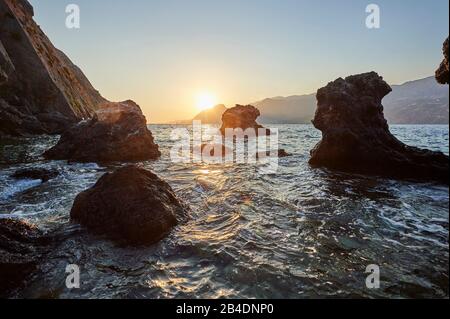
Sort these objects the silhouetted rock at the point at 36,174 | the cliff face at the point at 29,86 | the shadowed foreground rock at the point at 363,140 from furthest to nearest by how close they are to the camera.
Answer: the cliff face at the point at 29,86 → the shadowed foreground rock at the point at 363,140 → the silhouetted rock at the point at 36,174

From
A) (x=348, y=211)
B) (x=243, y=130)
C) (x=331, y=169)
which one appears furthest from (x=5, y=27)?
(x=348, y=211)

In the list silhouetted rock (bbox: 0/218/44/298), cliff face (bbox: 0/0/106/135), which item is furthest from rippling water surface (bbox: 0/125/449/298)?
cliff face (bbox: 0/0/106/135)

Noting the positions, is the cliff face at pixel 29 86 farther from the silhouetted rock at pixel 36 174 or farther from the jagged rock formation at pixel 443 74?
the jagged rock formation at pixel 443 74

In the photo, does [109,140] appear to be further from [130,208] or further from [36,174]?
[130,208]

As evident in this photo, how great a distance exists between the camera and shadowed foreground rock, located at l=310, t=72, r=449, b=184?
1560 cm

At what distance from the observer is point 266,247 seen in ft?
22.7

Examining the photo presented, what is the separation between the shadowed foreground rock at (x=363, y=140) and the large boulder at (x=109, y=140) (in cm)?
1406

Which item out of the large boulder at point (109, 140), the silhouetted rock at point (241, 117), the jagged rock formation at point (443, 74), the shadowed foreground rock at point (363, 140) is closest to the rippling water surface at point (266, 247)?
the shadowed foreground rock at point (363, 140)

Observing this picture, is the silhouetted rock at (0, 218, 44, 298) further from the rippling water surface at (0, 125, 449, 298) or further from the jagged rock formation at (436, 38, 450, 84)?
the jagged rock formation at (436, 38, 450, 84)

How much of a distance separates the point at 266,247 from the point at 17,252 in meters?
5.42

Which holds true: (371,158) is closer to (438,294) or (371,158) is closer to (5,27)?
(438,294)

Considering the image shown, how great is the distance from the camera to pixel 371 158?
1675 cm

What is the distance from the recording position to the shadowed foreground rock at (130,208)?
23.7ft

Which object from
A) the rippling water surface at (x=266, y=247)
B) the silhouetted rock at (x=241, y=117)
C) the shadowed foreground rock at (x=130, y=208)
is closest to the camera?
the rippling water surface at (x=266, y=247)
